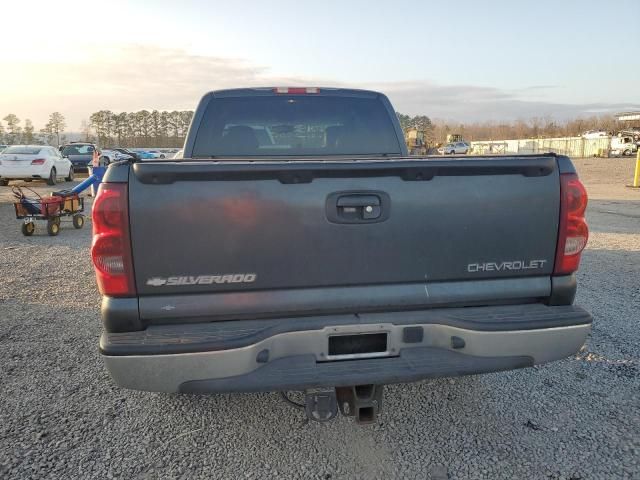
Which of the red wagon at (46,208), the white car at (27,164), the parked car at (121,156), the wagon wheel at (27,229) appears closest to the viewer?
the parked car at (121,156)

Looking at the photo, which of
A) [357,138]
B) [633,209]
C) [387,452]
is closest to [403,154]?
[357,138]

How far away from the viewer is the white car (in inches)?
727

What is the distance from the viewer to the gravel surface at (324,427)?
8.31 ft

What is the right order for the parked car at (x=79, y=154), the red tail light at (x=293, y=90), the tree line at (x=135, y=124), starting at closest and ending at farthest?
the red tail light at (x=293, y=90) → the parked car at (x=79, y=154) → the tree line at (x=135, y=124)

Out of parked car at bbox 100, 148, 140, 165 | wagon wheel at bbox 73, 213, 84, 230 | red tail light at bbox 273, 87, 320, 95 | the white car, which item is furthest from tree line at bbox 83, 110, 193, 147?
red tail light at bbox 273, 87, 320, 95

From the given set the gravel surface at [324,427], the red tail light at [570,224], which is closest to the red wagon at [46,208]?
the gravel surface at [324,427]

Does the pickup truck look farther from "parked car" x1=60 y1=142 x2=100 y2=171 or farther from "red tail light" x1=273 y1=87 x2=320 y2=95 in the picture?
"parked car" x1=60 y1=142 x2=100 y2=171

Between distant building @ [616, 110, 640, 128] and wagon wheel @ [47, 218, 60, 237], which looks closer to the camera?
wagon wheel @ [47, 218, 60, 237]

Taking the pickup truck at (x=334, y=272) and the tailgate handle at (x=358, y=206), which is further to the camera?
the tailgate handle at (x=358, y=206)

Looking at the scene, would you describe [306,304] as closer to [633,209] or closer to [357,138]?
[357,138]

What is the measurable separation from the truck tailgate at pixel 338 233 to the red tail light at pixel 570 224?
5 centimetres

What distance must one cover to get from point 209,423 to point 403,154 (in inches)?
110

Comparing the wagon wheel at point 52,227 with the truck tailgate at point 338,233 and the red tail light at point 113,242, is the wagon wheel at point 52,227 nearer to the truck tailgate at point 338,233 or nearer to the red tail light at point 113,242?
the red tail light at point 113,242

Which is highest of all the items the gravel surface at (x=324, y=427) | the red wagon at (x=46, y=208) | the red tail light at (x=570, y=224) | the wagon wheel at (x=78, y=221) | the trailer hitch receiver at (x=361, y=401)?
the red tail light at (x=570, y=224)
